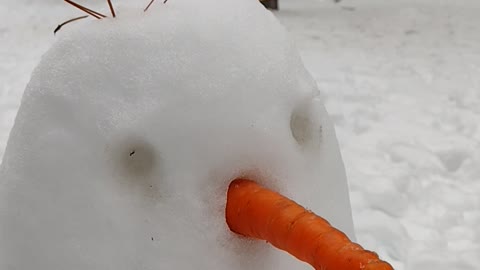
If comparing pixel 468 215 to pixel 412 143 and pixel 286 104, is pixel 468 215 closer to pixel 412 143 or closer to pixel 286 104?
pixel 412 143

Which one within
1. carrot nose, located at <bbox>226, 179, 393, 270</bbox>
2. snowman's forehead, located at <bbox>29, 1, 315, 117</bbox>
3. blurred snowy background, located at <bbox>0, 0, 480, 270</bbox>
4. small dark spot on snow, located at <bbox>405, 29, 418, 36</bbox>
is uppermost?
snowman's forehead, located at <bbox>29, 1, 315, 117</bbox>

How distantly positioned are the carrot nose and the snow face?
28 millimetres

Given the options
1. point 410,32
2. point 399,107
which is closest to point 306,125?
point 399,107

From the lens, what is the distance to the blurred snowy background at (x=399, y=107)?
1712mm

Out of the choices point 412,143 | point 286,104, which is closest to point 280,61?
point 286,104

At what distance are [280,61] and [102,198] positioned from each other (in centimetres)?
29

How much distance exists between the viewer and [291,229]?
70 cm

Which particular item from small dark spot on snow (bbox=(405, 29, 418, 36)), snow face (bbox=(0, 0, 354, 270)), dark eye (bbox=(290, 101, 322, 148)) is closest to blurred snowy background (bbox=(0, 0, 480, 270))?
small dark spot on snow (bbox=(405, 29, 418, 36))

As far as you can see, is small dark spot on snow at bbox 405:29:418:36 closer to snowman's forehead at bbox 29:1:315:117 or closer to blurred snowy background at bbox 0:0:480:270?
blurred snowy background at bbox 0:0:480:270

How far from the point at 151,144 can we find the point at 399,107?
2013mm

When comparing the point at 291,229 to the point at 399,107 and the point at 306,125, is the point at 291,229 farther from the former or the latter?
the point at 399,107

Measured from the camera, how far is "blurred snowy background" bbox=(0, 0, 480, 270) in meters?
1.71

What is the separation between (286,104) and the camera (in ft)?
2.73

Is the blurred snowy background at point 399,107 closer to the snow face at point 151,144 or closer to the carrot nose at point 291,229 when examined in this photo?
the snow face at point 151,144
